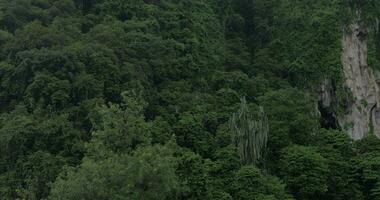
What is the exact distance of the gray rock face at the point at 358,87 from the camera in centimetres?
4534

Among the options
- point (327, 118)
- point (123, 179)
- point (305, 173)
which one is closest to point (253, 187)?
point (305, 173)

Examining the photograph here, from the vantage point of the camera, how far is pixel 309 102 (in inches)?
1613

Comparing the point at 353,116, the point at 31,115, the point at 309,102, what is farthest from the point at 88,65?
the point at 353,116

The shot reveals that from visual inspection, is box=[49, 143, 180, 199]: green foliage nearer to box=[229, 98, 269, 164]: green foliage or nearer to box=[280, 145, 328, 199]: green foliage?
box=[229, 98, 269, 164]: green foliage

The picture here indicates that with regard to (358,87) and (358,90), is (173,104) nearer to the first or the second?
(358,90)

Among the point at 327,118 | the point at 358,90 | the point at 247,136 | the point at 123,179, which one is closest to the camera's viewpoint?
the point at 123,179

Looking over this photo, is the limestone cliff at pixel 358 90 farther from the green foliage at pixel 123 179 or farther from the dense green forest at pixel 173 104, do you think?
the green foliage at pixel 123 179

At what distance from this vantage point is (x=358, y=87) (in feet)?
155

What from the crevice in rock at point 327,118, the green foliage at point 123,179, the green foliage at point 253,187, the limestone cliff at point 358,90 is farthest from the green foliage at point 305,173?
the crevice in rock at point 327,118

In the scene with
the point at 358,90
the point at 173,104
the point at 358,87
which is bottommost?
the point at 173,104

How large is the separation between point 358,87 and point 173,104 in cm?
1718

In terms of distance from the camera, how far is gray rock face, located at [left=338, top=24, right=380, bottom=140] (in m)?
45.3

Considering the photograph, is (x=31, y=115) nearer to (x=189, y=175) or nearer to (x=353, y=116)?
(x=189, y=175)

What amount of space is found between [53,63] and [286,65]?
811 inches
